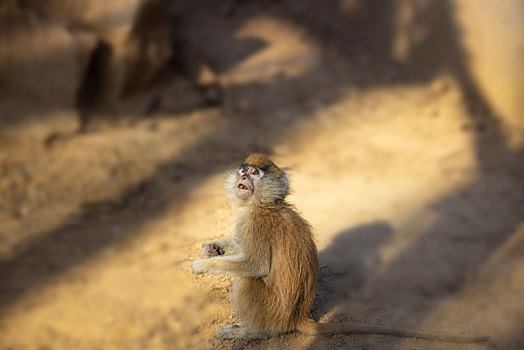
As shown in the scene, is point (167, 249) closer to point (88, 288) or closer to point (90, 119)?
point (88, 288)

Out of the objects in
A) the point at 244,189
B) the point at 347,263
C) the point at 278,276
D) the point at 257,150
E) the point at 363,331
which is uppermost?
the point at 257,150

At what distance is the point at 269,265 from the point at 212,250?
389mm

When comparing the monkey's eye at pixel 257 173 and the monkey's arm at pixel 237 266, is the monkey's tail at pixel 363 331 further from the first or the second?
the monkey's eye at pixel 257 173

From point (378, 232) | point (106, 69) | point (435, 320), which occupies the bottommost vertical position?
point (435, 320)

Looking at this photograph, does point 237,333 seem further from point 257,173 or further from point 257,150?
point 257,150

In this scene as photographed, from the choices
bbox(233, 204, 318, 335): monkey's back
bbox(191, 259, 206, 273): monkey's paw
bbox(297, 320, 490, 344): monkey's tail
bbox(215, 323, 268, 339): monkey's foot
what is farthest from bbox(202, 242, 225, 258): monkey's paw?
bbox(297, 320, 490, 344): monkey's tail

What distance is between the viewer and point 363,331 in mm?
3441

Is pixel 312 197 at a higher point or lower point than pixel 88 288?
higher

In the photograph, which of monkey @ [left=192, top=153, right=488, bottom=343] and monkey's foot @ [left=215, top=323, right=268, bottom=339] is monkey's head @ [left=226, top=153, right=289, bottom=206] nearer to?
monkey @ [left=192, top=153, right=488, bottom=343]

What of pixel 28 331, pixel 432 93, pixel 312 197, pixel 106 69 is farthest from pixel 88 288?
pixel 432 93

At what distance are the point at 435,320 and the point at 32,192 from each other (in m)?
4.27

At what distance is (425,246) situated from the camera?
17.2 feet

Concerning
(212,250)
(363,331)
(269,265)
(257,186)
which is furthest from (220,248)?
(363,331)

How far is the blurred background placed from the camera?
410cm
